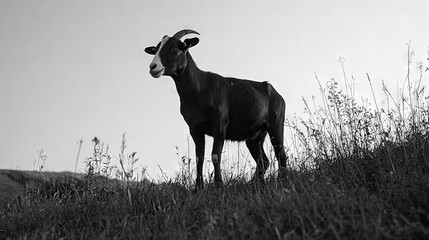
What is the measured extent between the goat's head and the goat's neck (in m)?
0.07

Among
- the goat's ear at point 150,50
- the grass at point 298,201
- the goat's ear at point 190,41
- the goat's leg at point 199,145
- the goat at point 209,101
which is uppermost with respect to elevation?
the goat's ear at point 150,50

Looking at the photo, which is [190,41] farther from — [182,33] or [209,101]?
[209,101]

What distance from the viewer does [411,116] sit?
5.26 meters

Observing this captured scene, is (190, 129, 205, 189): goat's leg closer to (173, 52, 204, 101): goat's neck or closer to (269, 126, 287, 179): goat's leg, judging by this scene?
(173, 52, 204, 101): goat's neck

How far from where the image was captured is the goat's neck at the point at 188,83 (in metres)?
6.29

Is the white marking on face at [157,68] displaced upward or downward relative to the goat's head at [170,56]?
downward

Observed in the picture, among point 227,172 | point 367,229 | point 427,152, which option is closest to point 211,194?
point 227,172

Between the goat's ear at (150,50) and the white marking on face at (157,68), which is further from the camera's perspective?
the goat's ear at (150,50)

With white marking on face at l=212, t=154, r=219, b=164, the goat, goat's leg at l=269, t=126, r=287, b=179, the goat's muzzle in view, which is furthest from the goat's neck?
goat's leg at l=269, t=126, r=287, b=179

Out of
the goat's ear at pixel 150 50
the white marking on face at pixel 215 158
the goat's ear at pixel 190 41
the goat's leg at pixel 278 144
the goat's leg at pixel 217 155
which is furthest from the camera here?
the goat's leg at pixel 278 144

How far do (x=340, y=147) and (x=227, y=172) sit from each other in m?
1.45

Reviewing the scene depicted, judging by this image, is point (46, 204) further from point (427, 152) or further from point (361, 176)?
point (427, 152)

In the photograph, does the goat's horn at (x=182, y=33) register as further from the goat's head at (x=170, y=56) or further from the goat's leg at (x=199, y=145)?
the goat's leg at (x=199, y=145)

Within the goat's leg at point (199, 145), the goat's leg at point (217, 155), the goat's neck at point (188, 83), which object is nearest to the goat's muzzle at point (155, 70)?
the goat's neck at point (188, 83)
